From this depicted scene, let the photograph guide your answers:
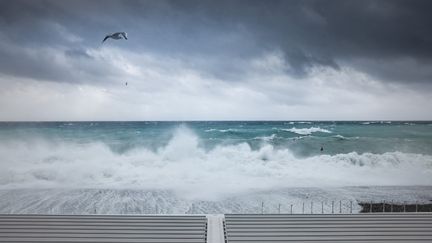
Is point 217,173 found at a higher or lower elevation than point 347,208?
higher

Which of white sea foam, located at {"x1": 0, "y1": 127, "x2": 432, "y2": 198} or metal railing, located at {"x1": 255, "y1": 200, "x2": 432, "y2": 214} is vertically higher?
white sea foam, located at {"x1": 0, "y1": 127, "x2": 432, "y2": 198}

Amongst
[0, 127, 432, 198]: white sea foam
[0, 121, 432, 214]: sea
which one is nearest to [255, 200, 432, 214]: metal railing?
[0, 121, 432, 214]: sea

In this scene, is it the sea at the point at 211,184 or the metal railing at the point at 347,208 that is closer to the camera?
the metal railing at the point at 347,208

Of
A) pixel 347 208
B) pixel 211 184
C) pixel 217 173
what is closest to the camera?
pixel 347 208

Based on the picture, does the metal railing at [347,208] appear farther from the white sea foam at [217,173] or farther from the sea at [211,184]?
the white sea foam at [217,173]

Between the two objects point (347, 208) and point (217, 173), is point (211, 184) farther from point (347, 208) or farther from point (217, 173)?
point (347, 208)

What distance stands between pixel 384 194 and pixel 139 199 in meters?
9.71

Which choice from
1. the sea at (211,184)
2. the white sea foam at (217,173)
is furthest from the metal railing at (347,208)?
the white sea foam at (217,173)

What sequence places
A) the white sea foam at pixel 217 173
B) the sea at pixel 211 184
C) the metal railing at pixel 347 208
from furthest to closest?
the white sea foam at pixel 217 173 < the sea at pixel 211 184 < the metal railing at pixel 347 208

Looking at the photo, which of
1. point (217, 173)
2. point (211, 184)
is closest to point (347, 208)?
point (211, 184)

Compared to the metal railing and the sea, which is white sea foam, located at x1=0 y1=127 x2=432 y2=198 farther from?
the metal railing

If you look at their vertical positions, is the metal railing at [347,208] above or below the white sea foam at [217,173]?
below

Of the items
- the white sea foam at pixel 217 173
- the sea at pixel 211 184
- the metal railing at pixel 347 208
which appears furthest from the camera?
the white sea foam at pixel 217 173

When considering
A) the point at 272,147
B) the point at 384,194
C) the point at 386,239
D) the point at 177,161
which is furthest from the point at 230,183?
the point at 272,147
